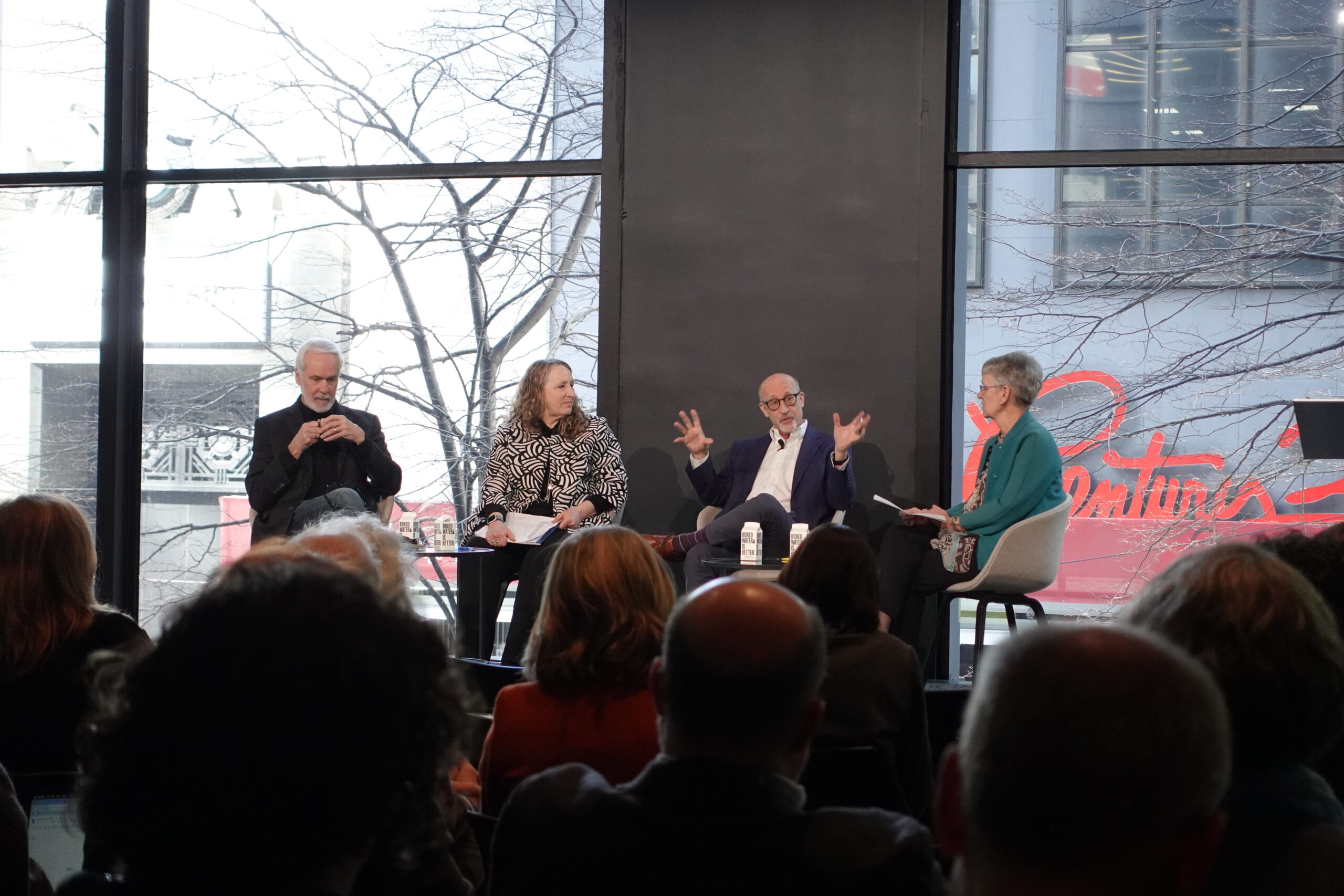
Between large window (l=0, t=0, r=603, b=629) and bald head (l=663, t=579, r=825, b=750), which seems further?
large window (l=0, t=0, r=603, b=629)

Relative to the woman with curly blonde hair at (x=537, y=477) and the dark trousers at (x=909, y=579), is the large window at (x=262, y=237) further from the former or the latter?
the dark trousers at (x=909, y=579)

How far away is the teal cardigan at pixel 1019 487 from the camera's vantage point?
176 inches

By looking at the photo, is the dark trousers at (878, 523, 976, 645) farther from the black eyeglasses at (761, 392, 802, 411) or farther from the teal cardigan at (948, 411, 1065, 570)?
the black eyeglasses at (761, 392, 802, 411)

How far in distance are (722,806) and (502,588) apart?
3922 millimetres

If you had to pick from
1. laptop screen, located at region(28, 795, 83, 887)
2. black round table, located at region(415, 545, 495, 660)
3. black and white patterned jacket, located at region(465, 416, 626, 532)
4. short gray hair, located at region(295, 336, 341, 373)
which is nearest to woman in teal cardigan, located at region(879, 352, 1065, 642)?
black and white patterned jacket, located at region(465, 416, 626, 532)

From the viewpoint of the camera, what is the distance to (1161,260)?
5168 millimetres

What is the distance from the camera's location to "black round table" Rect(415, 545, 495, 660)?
465 cm

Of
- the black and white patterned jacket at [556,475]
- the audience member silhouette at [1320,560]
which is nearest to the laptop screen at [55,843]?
the audience member silhouette at [1320,560]

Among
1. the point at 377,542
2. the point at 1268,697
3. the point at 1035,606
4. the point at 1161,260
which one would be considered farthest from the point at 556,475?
the point at 1268,697

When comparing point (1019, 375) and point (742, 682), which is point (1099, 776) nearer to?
point (742, 682)

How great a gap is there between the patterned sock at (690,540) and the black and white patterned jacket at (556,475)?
11.7 inches

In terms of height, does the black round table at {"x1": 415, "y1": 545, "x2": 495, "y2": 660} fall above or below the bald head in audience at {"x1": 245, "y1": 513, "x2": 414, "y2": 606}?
below

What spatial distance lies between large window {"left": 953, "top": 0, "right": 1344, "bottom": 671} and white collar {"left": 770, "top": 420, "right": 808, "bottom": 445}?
0.82 m

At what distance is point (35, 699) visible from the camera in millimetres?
2068
